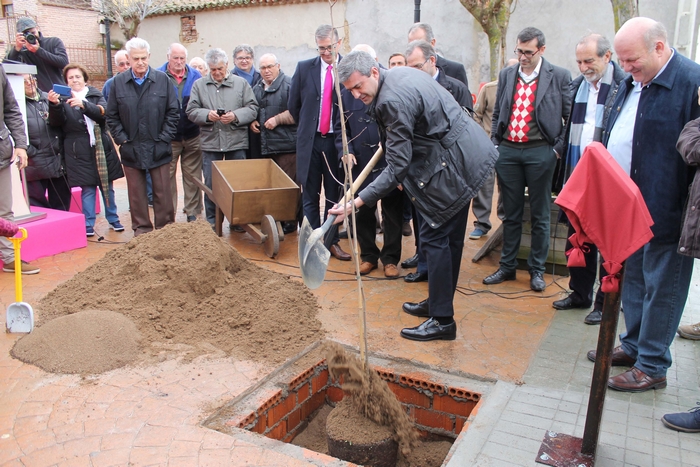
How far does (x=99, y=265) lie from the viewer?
16.9ft

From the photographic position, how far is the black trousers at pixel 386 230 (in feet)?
18.7

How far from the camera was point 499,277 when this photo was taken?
540cm

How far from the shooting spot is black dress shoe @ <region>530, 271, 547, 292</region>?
5.15 m

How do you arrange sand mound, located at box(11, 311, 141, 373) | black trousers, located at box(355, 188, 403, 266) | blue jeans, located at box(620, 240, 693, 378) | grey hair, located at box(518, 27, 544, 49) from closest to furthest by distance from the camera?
blue jeans, located at box(620, 240, 693, 378), sand mound, located at box(11, 311, 141, 373), grey hair, located at box(518, 27, 544, 49), black trousers, located at box(355, 188, 403, 266)

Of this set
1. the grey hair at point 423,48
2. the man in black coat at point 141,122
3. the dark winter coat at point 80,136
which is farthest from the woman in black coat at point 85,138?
the grey hair at point 423,48

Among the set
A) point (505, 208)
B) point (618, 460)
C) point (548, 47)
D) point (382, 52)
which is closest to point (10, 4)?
point (382, 52)

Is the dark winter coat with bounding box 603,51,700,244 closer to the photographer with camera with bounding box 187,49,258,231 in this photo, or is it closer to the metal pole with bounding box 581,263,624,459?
the metal pole with bounding box 581,263,624,459

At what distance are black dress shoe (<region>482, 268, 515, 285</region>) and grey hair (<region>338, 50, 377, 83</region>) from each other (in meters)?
2.47

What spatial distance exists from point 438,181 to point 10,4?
26217 millimetres

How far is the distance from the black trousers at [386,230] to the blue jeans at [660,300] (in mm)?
2511

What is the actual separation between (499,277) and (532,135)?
1.30 metres

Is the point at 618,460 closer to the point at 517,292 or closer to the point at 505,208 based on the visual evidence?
the point at 517,292

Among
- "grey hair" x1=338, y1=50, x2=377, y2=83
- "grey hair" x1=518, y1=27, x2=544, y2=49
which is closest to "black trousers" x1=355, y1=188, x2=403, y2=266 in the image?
"grey hair" x1=518, y1=27, x2=544, y2=49

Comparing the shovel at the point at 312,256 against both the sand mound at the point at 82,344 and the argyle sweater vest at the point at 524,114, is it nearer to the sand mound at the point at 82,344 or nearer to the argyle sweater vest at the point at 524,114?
the sand mound at the point at 82,344
